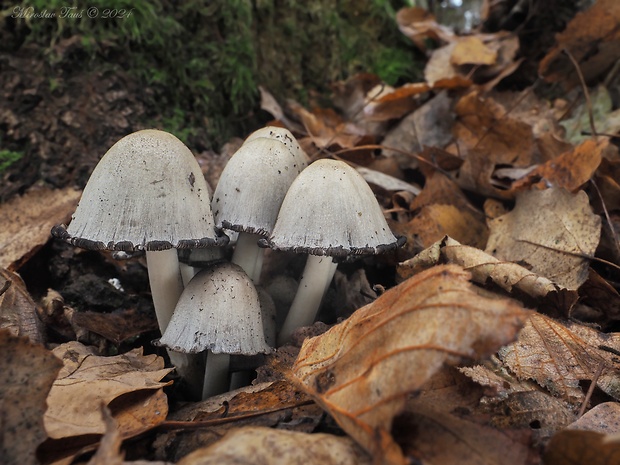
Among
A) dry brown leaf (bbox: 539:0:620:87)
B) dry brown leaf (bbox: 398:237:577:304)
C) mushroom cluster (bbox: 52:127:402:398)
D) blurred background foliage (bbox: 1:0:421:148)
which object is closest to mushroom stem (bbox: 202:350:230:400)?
mushroom cluster (bbox: 52:127:402:398)

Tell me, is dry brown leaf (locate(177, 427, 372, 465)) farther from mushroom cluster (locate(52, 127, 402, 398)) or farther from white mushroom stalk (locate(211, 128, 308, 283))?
white mushroom stalk (locate(211, 128, 308, 283))

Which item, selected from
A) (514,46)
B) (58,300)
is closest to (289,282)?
(58,300)

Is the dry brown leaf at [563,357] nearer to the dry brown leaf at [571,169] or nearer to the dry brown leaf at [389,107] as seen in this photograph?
the dry brown leaf at [571,169]

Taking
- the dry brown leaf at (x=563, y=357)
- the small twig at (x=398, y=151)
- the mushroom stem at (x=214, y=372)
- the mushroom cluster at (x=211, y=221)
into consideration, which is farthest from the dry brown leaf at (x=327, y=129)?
the dry brown leaf at (x=563, y=357)

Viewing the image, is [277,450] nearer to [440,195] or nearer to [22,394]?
[22,394]

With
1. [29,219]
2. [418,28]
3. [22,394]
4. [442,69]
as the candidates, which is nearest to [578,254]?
[22,394]

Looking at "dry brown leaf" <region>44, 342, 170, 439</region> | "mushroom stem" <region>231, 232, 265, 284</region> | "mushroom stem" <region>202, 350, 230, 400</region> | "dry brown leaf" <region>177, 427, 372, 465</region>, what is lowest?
"mushroom stem" <region>202, 350, 230, 400</region>
